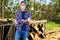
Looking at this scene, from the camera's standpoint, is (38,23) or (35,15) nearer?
(38,23)

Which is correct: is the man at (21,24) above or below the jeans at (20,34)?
above

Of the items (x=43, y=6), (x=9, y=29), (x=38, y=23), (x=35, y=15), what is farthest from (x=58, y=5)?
(x=9, y=29)

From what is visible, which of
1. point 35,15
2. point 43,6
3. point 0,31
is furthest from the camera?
point 43,6

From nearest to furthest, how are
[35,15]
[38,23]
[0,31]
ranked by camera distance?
1. [0,31]
2. [38,23]
3. [35,15]

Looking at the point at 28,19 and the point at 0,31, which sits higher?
the point at 28,19

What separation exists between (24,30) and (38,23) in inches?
319

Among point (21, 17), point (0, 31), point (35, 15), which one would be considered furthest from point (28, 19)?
point (35, 15)

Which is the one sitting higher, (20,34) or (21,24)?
(21,24)

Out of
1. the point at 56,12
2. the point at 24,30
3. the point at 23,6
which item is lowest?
the point at 56,12

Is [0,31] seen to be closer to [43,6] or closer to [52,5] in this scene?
[43,6]

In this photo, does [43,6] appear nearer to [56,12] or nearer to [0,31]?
[56,12]

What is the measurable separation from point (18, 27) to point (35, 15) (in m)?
20.2

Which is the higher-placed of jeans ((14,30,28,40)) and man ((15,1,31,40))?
man ((15,1,31,40))

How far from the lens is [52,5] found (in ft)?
106
